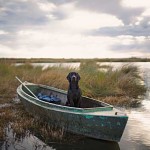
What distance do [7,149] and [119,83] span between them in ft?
33.8

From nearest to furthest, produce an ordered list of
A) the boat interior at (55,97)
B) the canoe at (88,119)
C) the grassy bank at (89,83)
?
the canoe at (88,119)
the boat interior at (55,97)
the grassy bank at (89,83)

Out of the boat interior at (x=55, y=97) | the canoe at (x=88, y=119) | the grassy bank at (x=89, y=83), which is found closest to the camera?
the canoe at (x=88, y=119)

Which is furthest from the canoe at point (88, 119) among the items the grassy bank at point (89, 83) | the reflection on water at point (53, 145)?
the grassy bank at point (89, 83)

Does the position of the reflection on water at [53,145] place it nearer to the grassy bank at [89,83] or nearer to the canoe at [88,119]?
the canoe at [88,119]

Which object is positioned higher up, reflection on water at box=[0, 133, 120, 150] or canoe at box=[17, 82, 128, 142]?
canoe at box=[17, 82, 128, 142]

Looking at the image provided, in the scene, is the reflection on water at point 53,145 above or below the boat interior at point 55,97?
below

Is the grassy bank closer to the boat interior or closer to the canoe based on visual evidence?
the boat interior

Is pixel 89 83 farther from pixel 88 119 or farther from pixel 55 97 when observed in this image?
pixel 88 119

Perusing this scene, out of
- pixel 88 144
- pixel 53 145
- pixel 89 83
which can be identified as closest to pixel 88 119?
pixel 88 144

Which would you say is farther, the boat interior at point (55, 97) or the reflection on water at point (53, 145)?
the boat interior at point (55, 97)

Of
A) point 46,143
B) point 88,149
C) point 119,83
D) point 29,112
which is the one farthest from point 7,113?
point 119,83

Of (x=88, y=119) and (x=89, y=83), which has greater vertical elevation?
(x=89, y=83)

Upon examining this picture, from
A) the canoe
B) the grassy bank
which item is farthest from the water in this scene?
the grassy bank

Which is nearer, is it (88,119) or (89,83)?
(88,119)
